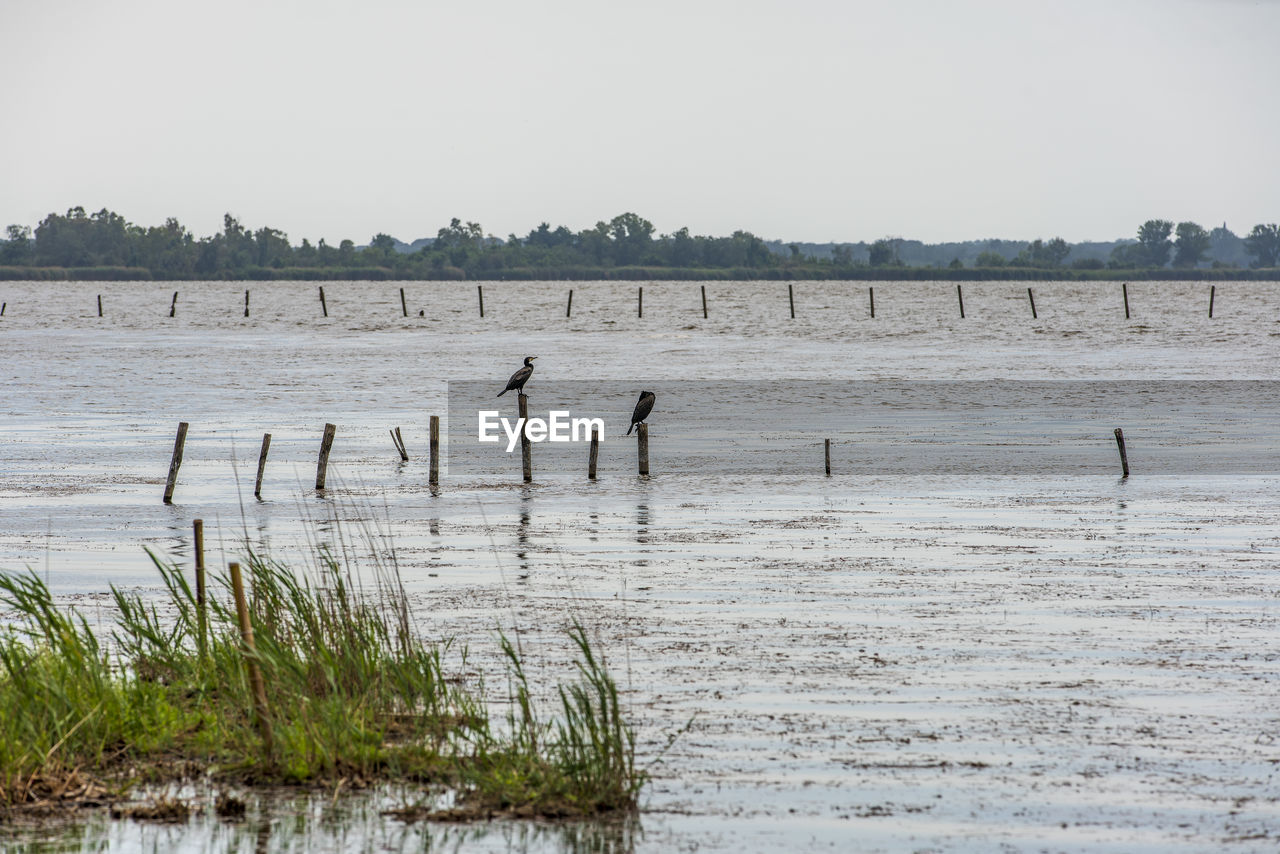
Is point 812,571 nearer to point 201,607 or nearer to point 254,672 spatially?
point 201,607

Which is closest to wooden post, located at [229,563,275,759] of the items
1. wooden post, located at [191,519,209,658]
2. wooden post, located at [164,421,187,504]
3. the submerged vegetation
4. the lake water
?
the submerged vegetation

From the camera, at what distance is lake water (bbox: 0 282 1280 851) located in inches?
291

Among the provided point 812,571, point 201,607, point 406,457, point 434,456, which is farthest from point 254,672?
point 406,457

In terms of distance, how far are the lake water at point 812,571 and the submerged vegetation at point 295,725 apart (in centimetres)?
32

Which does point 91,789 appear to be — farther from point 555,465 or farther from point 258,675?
point 555,465

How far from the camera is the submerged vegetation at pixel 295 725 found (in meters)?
7.32

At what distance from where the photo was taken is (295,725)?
7930mm

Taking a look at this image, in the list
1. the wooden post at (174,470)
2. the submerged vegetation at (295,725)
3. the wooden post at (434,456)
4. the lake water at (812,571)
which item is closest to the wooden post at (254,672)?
the submerged vegetation at (295,725)

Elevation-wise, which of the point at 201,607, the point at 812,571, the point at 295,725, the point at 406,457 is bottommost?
the point at 406,457

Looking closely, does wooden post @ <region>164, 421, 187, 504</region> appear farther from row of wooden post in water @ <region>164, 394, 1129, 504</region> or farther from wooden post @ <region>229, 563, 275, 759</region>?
wooden post @ <region>229, 563, 275, 759</region>

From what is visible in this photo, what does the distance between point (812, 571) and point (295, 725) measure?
25.0ft

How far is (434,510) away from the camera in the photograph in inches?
776

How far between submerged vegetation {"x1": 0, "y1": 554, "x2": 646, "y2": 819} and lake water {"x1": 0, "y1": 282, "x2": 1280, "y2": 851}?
32cm

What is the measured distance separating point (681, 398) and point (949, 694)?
32669mm
